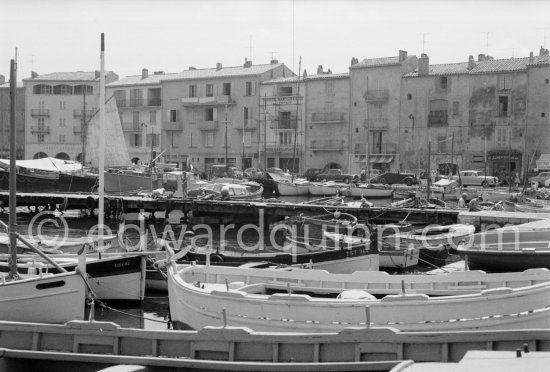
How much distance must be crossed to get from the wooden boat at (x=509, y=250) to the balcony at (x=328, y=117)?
57851mm

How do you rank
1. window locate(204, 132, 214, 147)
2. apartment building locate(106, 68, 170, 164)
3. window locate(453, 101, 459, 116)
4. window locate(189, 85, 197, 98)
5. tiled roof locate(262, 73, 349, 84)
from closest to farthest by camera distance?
window locate(453, 101, 459, 116) → tiled roof locate(262, 73, 349, 84) → window locate(204, 132, 214, 147) → window locate(189, 85, 197, 98) → apartment building locate(106, 68, 170, 164)

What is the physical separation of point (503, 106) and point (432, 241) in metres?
46.1

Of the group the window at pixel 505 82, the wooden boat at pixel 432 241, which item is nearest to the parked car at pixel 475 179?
the window at pixel 505 82

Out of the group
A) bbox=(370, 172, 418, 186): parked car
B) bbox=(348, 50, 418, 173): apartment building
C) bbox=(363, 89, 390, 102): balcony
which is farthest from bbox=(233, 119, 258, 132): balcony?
bbox=(370, 172, 418, 186): parked car

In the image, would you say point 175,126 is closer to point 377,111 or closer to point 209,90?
point 209,90

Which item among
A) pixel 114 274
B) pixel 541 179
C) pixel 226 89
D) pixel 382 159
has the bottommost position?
pixel 114 274

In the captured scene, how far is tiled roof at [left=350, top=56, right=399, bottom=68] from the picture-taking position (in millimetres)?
78500

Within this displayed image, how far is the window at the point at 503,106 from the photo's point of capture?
73.1m

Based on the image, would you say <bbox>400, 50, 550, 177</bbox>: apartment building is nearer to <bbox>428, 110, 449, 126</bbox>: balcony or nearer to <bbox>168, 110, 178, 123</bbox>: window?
<bbox>428, 110, 449, 126</bbox>: balcony

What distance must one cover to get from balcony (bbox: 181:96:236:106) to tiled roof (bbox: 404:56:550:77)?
20.0 metres

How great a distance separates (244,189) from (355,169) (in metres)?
24.7

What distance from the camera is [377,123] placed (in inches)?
3108

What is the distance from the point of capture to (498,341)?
10734 millimetres

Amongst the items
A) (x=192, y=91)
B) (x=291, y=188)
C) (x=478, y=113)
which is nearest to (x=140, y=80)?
(x=192, y=91)
